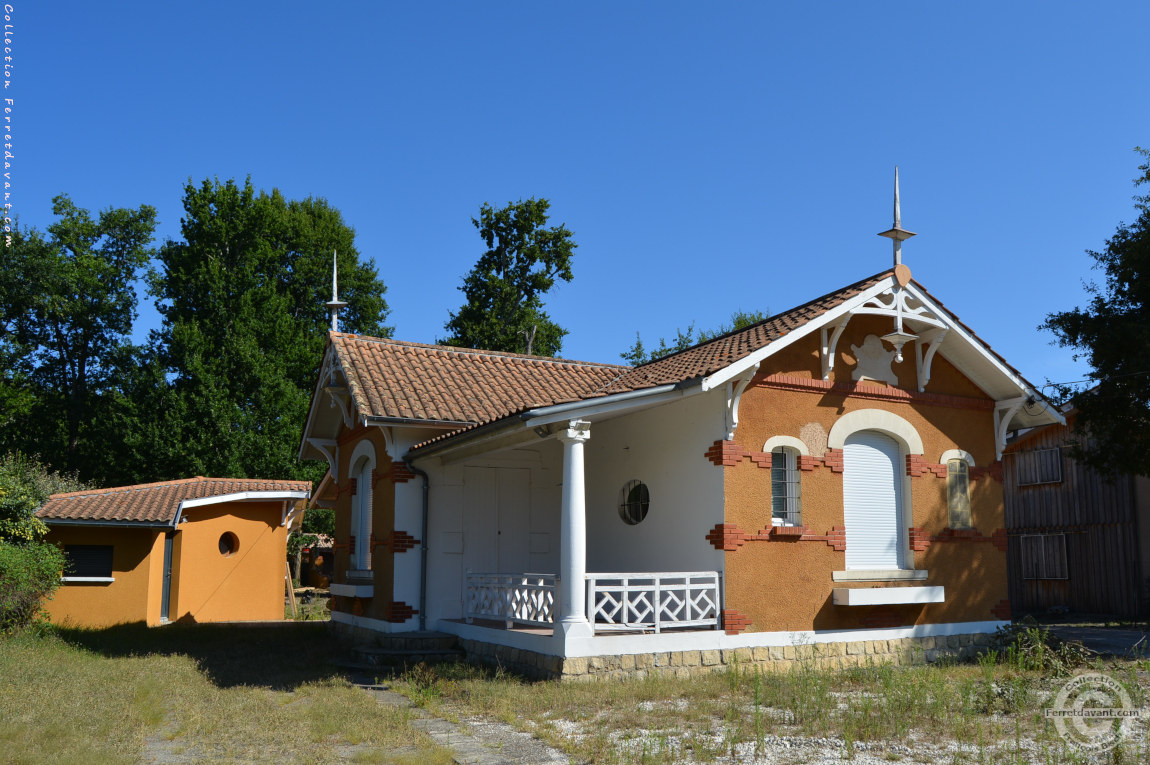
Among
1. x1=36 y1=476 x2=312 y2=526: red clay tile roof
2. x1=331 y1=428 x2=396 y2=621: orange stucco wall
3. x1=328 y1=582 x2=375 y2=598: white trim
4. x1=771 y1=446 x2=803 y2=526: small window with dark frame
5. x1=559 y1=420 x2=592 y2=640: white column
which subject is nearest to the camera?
x1=559 y1=420 x2=592 y2=640: white column

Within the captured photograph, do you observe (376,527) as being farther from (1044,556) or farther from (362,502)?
(1044,556)

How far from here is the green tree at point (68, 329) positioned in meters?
31.6

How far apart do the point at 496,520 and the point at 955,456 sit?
7112mm

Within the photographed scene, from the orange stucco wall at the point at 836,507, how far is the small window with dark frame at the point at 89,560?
14992mm

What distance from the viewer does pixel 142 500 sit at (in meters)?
21.1

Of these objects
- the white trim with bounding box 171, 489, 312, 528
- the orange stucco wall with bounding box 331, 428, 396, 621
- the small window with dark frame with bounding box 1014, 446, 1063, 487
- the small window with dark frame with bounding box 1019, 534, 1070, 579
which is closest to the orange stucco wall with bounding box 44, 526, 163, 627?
the white trim with bounding box 171, 489, 312, 528

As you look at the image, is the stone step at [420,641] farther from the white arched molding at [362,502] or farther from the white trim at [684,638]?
the white arched molding at [362,502]

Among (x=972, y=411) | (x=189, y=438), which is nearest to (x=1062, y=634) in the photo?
(x=972, y=411)

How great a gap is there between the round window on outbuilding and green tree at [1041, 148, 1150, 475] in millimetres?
9691

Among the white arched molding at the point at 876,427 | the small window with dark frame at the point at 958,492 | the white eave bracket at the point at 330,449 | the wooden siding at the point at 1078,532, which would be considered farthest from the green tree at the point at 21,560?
the wooden siding at the point at 1078,532

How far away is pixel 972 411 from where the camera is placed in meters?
14.4

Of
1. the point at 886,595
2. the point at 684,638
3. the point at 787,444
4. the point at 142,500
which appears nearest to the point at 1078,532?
the point at 886,595

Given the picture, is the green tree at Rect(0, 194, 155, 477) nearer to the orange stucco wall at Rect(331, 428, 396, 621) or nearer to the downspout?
the orange stucco wall at Rect(331, 428, 396, 621)

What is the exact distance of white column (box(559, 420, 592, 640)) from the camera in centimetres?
1080
